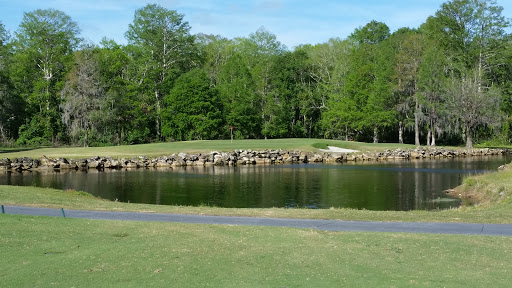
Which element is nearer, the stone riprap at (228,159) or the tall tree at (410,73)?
the stone riprap at (228,159)

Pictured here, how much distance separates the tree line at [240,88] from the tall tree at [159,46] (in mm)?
177

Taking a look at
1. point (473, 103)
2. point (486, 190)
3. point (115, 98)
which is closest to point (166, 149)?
point (115, 98)

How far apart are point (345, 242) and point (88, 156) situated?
1728 inches

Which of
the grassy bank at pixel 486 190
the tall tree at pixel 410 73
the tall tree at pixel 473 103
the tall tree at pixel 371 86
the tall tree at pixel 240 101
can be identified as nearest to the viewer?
the grassy bank at pixel 486 190

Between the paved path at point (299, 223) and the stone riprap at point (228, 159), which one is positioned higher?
the stone riprap at point (228, 159)

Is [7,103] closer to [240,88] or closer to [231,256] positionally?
[240,88]

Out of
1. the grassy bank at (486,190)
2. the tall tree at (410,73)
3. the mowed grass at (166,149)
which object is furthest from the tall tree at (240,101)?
the grassy bank at (486,190)

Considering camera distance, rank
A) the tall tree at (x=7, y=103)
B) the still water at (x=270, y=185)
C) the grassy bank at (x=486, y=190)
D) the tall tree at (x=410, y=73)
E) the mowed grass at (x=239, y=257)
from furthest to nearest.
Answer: the tall tree at (x=410, y=73), the tall tree at (x=7, y=103), the still water at (x=270, y=185), the grassy bank at (x=486, y=190), the mowed grass at (x=239, y=257)

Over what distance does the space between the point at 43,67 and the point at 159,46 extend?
16951mm

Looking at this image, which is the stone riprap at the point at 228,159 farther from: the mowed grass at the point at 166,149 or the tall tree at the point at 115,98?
the tall tree at the point at 115,98

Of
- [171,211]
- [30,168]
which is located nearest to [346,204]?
[171,211]

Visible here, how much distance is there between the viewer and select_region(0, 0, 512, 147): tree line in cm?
6519

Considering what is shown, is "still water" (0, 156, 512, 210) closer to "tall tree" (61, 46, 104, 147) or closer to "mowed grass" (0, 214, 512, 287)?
"mowed grass" (0, 214, 512, 287)

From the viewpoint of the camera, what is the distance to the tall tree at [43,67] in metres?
68.5
